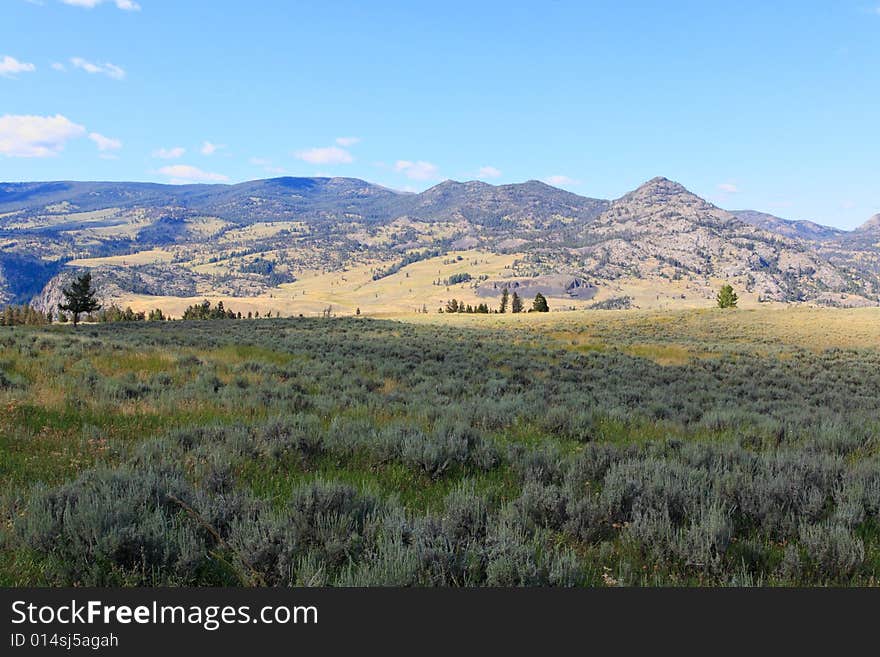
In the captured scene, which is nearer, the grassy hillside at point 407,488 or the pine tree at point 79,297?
the grassy hillside at point 407,488

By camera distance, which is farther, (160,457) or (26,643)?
(160,457)

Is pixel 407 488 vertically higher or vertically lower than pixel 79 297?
lower

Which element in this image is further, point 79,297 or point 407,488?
point 79,297

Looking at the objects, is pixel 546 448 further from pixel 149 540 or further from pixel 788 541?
pixel 149 540

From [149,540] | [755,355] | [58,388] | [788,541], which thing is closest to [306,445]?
[149,540]

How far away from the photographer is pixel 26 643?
2.93 meters

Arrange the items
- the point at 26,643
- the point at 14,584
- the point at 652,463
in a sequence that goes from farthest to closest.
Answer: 1. the point at 652,463
2. the point at 14,584
3. the point at 26,643

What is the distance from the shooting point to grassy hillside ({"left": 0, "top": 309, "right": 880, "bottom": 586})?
12.4ft

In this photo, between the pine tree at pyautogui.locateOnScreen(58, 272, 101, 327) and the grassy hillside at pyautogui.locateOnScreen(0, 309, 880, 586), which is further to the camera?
the pine tree at pyautogui.locateOnScreen(58, 272, 101, 327)

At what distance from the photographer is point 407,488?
19.7 ft

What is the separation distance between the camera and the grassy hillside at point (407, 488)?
A: 3.79 m

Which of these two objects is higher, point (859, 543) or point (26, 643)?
point (859, 543)

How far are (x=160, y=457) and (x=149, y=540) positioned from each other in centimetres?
286

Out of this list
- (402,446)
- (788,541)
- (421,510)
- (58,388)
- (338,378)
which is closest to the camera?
(788,541)
